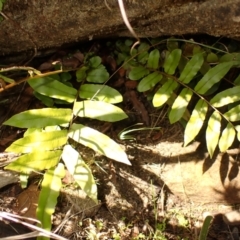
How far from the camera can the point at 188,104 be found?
2.57 meters

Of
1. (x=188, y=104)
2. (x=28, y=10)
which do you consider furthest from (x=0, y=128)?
(x=188, y=104)

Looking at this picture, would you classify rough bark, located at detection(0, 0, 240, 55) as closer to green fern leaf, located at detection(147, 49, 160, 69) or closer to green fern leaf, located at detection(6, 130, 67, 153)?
green fern leaf, located at detection(147, 49, 160, 69)

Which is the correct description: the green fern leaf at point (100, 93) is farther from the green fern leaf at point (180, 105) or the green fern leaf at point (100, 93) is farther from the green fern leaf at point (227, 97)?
the green fern leaf at point (227, 97)

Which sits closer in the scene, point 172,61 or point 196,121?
point 196,121

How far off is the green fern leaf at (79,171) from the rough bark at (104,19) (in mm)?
745

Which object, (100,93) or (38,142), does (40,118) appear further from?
(100,93)

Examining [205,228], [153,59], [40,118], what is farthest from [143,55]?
[205,228]

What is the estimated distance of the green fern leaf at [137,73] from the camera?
246 cm

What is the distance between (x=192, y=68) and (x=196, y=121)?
32 centimetres

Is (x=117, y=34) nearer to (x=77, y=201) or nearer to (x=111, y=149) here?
(x=111, y=149)

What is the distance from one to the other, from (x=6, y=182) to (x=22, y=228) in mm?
293

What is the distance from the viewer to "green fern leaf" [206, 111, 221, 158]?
228 centimetres

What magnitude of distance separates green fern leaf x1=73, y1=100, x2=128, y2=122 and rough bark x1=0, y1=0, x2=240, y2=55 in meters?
0.47

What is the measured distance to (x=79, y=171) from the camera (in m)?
2.17
